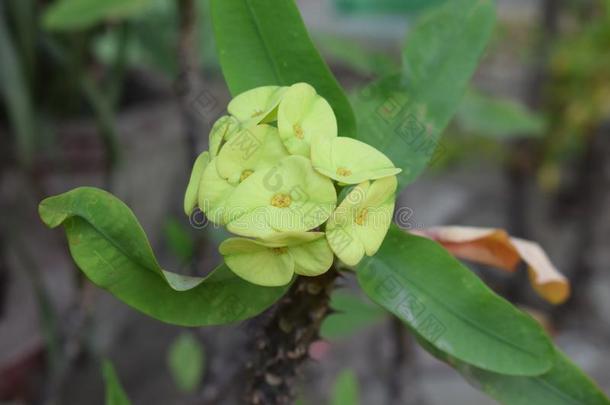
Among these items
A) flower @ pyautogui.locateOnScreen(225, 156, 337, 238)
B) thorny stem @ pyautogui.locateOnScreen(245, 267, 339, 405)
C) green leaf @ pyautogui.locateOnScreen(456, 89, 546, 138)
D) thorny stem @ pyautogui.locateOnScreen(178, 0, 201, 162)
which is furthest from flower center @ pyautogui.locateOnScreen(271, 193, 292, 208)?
green leaf @ pyautogui.locateOnScreen(456, 89, 546, 138)

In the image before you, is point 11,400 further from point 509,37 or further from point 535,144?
point 509,37

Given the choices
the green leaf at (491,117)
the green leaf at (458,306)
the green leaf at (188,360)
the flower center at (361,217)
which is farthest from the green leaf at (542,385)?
the green leaf at (491,117)

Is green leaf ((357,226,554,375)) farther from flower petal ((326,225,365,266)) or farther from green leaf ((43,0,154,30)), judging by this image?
green leaf ((43,0,154,30))

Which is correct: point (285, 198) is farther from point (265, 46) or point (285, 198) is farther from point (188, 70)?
point (188, 70)

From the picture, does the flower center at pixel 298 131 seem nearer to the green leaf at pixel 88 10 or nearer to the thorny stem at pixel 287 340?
the thorny stem at pixel 287 340

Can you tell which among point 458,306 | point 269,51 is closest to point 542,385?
point 458,306

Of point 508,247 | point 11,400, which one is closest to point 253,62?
point 508,247
